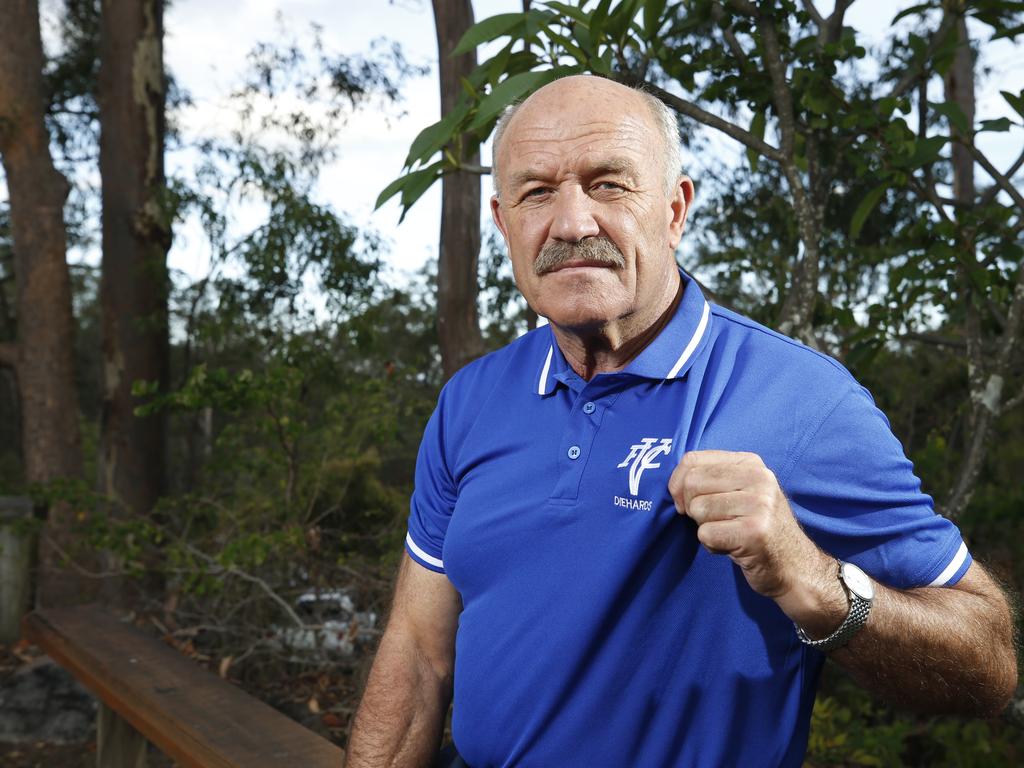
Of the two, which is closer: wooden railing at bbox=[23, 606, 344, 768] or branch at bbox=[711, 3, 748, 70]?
wooden railing at bbox=[23, 606, 344, 768]

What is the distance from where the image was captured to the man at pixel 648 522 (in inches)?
57.6

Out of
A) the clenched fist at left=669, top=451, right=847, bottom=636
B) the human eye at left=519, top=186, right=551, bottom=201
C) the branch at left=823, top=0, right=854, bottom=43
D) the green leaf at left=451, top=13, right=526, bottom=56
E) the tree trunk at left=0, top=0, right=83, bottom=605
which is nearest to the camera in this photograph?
the clenched fist at left=669, top=451, right=847, bottom=636

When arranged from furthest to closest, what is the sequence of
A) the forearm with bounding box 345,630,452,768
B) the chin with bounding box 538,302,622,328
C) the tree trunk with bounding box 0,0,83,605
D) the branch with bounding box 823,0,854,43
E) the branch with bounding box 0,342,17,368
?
the branch with bounding box 0,342,17,368, the tree trunk with bounding box 0,0,83,605, the branch with bounding box 823,0,854,43, the forearm with bounding box 345,630,452,768, the chin with bounding box 538,302,622,328

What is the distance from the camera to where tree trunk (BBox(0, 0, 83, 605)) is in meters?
7.74

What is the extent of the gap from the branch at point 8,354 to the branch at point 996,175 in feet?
24.3

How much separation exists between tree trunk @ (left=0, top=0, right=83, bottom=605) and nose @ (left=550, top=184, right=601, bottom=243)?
6893 mm

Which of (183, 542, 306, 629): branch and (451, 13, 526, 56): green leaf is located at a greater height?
(451, 13, 526, 56): green leaf

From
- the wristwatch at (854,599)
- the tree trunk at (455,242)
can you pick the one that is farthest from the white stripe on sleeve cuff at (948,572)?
the tree trunk at (455,242)

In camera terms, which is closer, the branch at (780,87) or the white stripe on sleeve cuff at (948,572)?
the white stripe on sleeve cuff at (948,572)

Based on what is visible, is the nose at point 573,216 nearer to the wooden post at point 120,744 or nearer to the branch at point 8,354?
the wooden post at point 120,744

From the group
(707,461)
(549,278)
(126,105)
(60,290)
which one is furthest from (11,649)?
(707,461)

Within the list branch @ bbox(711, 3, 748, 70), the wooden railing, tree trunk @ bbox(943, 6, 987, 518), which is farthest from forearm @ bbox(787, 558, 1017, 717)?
branch @ bbox(711, 3, 748, 70)

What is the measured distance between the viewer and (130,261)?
794cm

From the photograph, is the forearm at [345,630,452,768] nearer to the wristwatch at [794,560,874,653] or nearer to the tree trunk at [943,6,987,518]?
the wristwatch at [794,560,874,653]
